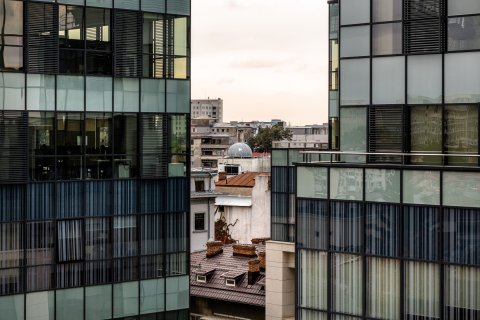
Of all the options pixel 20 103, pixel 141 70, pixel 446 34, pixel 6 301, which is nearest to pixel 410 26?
pixel 446 34

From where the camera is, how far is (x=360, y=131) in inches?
1093

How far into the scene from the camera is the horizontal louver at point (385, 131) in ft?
88.4

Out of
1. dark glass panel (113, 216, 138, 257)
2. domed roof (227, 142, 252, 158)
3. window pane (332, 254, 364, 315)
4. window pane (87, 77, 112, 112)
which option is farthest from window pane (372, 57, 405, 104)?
domed roof (227, 142, 252, 158)

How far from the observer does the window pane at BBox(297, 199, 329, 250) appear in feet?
81.9

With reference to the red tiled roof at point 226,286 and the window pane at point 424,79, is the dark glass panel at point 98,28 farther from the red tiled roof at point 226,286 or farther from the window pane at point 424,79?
the red tiled roof at point 226,286

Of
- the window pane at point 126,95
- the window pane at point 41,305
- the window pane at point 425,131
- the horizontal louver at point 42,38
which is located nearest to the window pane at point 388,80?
the window pane at point 425,131

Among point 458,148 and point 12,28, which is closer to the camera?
point 458,148

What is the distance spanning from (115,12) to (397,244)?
1435 centimetres

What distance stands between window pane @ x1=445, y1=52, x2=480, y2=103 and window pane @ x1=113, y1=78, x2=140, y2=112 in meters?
11.9

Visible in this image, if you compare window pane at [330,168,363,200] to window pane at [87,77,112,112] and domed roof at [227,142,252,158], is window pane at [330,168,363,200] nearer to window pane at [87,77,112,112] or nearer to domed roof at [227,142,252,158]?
window pane at [87,77,112,112]

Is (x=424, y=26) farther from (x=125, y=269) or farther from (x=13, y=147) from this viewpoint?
(x=13, y=147)

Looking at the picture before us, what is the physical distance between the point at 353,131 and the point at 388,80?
2227 mm

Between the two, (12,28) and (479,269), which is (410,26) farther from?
(12,28)

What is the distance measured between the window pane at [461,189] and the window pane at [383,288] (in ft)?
8.21
